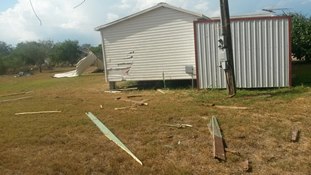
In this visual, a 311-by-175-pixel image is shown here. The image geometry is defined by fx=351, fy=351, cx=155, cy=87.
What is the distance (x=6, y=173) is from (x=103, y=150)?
5.35ft

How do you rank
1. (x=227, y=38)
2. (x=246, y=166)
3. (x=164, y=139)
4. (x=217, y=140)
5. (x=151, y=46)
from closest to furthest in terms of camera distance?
(x=246, y=166)
(x=217, y=140)
(x=164, y=139)
(x=227, y=38)
(x=151, y=46)

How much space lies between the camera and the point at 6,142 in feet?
23.2

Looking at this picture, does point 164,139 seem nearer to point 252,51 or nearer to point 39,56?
point 252,51

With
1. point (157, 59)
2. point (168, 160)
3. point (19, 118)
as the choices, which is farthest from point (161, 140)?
point (157, 59)

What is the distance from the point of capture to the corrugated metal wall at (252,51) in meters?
11.7

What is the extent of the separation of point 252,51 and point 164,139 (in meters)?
6.57

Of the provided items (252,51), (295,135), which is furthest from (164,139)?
(252,51)

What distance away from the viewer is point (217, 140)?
641 cm

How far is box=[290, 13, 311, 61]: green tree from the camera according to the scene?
21078 millimetres

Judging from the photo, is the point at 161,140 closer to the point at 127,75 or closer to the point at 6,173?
the point at 6,173

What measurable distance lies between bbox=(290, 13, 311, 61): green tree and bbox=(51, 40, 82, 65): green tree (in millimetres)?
37164

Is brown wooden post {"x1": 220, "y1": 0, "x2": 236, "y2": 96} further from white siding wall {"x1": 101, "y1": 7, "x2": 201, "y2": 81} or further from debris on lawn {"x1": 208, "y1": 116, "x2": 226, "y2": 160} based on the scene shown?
debris on lawn {"x1": 208, "y1": 116, "x2": 226, "y2": 160}

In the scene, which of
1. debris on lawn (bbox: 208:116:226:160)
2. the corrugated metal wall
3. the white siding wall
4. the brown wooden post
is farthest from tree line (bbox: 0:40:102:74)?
debris on lawn (bbox: 208:116:226:160)

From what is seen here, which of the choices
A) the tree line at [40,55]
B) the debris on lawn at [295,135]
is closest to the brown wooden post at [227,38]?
the debris on lawn at [295,135]
